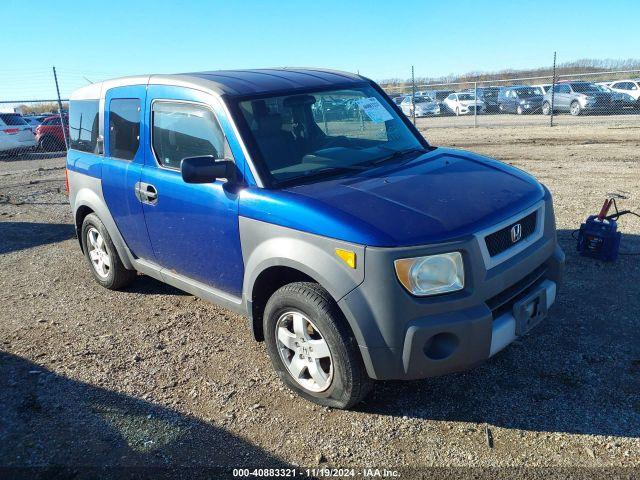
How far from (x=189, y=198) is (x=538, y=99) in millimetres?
24944

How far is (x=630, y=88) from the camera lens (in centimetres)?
2281

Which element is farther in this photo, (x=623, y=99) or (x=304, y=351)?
(x=623, y=99)

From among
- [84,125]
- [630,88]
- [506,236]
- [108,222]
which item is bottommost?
[108,222]

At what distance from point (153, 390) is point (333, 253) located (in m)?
1.71

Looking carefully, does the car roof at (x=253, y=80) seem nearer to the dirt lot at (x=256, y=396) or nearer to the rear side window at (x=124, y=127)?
the rear side window at (x=124, y=127)

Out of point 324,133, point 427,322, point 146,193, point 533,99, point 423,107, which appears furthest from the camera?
point 423,107

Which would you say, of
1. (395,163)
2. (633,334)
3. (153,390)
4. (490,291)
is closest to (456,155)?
(395,163)

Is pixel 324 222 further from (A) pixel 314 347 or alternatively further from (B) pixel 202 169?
(B) pixel 202 169

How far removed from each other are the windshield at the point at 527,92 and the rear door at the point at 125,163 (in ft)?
81.6

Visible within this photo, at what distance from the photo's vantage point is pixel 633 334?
3.87 m

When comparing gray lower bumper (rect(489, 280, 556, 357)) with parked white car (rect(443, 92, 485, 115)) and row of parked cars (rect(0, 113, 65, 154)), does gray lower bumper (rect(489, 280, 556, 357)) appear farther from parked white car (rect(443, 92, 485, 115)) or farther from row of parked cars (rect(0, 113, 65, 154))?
parked white car (rect(443, 92, 485, 115))

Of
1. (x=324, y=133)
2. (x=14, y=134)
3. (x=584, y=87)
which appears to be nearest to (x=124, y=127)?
(x=324, y=133)

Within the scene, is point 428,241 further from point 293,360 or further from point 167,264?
point 167,264

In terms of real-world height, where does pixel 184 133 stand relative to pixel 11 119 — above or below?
below
